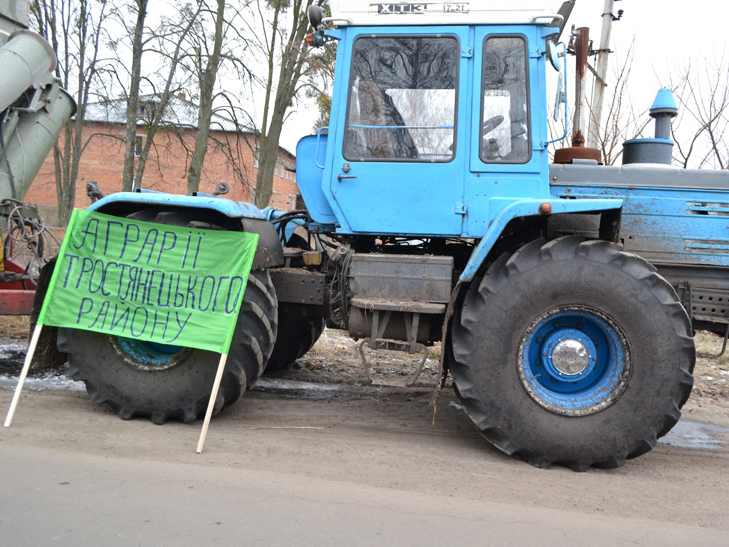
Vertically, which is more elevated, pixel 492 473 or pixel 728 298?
pixel 728 298

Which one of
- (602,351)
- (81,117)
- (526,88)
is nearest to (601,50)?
(526,88)

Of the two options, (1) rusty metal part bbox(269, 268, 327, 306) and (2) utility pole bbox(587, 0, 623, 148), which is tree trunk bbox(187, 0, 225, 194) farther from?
(1) rusty metal part bbox(269, 268, 327, 306)

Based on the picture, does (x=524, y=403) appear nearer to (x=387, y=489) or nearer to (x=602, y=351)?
(x=602, y=351)

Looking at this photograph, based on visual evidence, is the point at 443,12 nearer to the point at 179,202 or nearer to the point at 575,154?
the point at 575,154

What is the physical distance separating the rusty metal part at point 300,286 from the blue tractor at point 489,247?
0.72 ft

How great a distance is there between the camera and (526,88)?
4.09 metres

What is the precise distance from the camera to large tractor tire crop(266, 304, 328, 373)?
5.82m

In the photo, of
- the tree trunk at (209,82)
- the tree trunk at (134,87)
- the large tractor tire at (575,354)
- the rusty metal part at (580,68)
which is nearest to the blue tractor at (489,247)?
the large tractor tire at (575,354)

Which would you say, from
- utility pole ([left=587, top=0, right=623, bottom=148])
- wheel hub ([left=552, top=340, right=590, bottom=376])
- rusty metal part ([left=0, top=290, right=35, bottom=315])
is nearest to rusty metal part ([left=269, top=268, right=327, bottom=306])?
wheel hub ([left=552, top=340, right=590, bottom=376])

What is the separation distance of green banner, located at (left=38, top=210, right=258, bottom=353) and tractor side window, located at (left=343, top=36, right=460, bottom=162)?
3.72 ft

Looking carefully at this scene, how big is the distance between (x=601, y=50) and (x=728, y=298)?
5820 mm

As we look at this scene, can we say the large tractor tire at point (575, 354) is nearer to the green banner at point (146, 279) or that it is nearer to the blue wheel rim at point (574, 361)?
the blue wheel rim at point (574, 361)

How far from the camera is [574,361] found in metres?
3.93

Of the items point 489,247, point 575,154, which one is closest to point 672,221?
point 575,154
